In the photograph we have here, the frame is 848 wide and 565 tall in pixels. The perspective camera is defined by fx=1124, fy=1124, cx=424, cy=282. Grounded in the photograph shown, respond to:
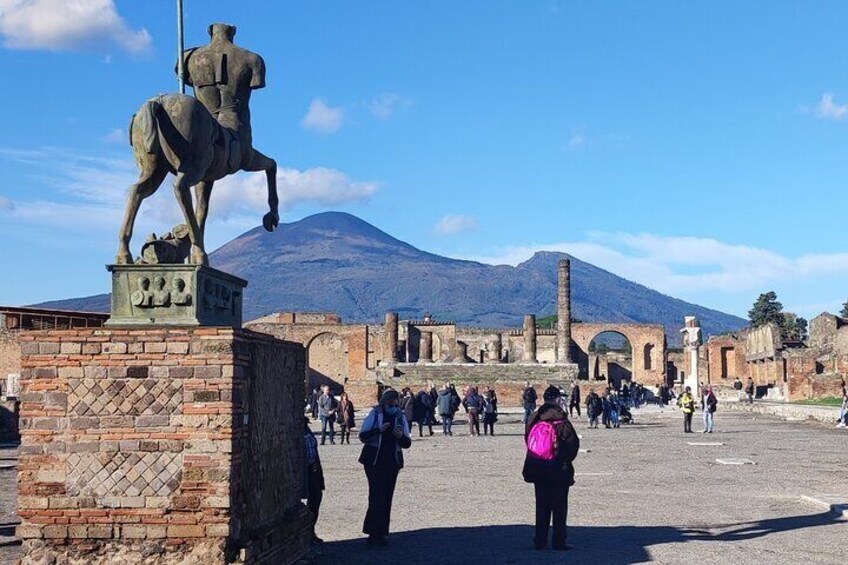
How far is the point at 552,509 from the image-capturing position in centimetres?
1088

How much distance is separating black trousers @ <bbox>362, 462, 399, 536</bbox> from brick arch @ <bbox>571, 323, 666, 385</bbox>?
68.5 metres

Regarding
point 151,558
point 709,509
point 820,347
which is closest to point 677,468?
point 709,509

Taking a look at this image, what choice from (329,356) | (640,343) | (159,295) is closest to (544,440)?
(159,295)

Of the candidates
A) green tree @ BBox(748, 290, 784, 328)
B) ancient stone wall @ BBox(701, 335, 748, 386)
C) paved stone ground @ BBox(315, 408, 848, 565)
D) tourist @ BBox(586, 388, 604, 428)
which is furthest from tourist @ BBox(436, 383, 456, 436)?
green tree @ BBox(748, 290, 784, 328)

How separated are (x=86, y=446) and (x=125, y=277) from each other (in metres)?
1.27

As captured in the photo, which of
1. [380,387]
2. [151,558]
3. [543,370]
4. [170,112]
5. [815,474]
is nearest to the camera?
[151,558]

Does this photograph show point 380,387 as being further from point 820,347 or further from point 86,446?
point 86,446

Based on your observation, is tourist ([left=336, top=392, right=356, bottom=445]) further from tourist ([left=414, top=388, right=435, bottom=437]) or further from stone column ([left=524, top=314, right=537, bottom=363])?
stone column ([left=524, top=314, right=537, bottom=363])

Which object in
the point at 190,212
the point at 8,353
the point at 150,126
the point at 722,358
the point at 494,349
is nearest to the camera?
the point at 150,126

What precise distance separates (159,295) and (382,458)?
3737 millimetres

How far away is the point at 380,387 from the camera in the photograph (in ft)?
162

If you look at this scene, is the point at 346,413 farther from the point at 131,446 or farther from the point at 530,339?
the point at 530,339

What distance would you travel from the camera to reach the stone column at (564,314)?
65562mm

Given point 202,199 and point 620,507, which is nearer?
point 202,199
